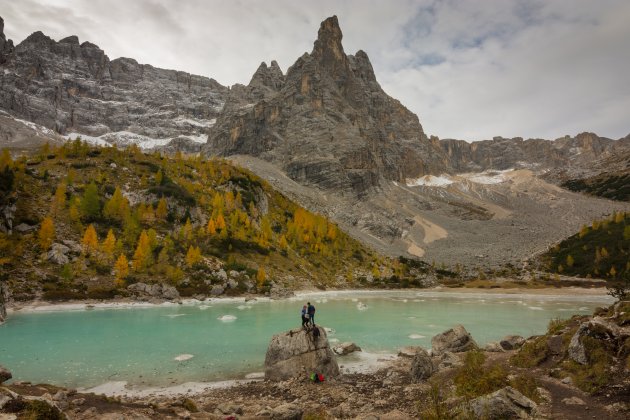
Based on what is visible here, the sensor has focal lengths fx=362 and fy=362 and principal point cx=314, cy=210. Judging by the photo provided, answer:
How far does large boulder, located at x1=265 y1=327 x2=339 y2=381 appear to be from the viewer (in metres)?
22.9

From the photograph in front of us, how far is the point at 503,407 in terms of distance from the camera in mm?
10992

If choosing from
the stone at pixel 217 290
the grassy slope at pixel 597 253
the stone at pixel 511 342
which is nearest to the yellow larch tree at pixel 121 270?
the stone at pixel 217 290

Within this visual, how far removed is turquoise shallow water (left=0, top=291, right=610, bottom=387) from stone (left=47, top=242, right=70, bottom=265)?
15.6 meters

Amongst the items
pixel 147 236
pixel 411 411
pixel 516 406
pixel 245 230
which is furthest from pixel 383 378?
pixel 245 230

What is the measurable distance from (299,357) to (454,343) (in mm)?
12993

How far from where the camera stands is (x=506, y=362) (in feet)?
65.3

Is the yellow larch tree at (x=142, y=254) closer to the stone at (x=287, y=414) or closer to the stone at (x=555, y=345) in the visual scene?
the stone at (x=287, y=414)

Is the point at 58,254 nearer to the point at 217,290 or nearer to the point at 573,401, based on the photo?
the point at 217,290

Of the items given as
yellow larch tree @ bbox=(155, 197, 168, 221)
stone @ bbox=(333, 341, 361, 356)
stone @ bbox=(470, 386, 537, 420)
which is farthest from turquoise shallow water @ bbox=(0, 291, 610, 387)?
yellow larch tree @ bbox=(155, 197, 168, 221)

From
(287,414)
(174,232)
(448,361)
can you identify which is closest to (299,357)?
(448,361)

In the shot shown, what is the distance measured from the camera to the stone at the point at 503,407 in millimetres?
10914

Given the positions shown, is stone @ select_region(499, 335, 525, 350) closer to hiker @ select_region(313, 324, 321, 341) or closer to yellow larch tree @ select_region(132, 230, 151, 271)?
hiker @ select_region(313, 324, 321, 341)

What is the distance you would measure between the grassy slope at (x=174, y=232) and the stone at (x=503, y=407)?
6317 centimetres

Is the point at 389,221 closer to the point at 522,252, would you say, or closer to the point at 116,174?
the point at 522,252
